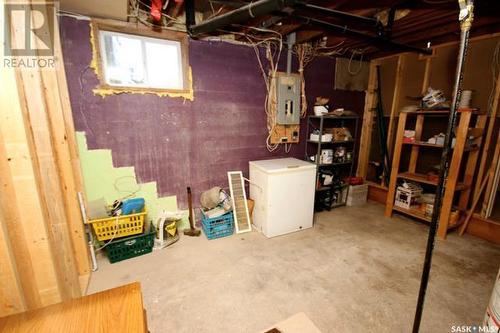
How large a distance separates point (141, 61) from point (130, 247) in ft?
5.92

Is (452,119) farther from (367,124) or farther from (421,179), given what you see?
(367,124)

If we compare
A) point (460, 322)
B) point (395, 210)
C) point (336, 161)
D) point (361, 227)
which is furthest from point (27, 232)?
point (395, 210)

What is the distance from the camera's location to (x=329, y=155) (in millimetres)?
3262

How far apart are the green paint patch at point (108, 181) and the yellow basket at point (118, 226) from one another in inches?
12.0

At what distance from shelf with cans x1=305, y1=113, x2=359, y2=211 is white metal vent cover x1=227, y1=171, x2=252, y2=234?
1073 millimetres

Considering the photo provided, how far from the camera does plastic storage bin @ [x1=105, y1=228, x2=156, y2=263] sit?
2.13 m

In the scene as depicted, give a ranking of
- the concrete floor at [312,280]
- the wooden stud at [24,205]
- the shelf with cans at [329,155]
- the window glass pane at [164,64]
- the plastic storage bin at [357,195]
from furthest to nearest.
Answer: the plastic storage bin at [357,195]
the shelf with cans at [329,155]
the window glass pane at [164,64]
the concrete floor at [312,280]
the wooden stud at [24,205]

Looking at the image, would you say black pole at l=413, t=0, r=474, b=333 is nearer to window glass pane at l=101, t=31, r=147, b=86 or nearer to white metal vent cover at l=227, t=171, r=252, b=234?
white metal vent cover at l=227, t=171, r=252, b=234

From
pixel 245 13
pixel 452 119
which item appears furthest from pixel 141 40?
pixel 452 119

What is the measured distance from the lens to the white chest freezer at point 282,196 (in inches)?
100

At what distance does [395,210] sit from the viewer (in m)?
3.27

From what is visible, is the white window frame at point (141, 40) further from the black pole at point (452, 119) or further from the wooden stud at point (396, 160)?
the wooden stud at point (396, 160)

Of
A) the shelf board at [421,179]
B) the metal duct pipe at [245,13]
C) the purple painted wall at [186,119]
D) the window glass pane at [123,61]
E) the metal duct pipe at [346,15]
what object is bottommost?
the shelf board at [421,179]

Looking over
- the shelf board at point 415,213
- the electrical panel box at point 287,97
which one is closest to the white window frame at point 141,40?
the electrical panel box at point 287,97
